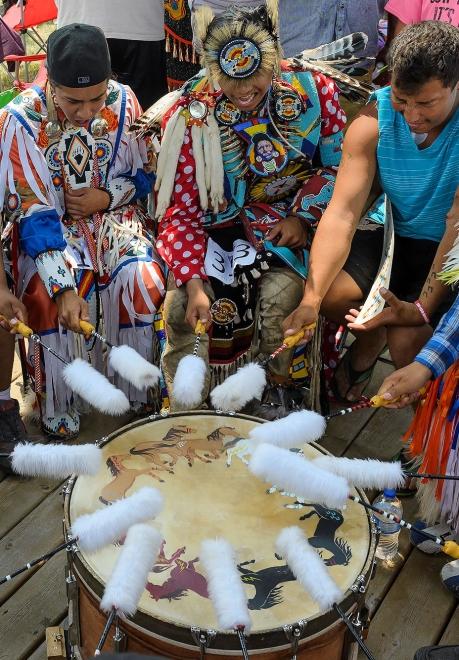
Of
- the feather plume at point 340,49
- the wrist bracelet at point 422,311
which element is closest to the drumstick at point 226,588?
the wrist bracelet at point 422,311

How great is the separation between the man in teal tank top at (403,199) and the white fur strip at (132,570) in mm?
1050

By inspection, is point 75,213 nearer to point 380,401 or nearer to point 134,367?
point 134,367

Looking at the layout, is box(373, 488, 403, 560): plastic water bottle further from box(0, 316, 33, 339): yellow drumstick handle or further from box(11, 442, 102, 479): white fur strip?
box(0, 316, 33, 339): yellow drumstick handle

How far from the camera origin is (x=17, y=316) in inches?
101

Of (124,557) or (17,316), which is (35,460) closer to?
(124,557)

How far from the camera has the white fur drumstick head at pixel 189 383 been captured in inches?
87.7

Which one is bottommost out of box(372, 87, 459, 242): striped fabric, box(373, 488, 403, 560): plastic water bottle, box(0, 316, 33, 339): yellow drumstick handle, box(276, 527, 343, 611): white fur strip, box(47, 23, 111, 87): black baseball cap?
box(373, 488, 403, 560): plastic water bottle

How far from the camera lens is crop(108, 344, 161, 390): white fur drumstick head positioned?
229cm

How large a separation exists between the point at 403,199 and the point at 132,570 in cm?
167

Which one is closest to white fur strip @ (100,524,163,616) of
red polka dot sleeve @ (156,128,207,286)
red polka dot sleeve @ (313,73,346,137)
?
red polka dot sleeve @ (156,128,207,286)

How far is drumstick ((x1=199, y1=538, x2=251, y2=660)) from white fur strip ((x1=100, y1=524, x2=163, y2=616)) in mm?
119

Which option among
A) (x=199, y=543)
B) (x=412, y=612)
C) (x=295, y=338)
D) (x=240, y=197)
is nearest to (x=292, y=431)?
(x=199, y=543)

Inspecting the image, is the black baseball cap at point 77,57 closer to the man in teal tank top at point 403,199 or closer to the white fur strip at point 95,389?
the man in teal tank top at point 403,199

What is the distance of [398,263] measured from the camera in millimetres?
2873
